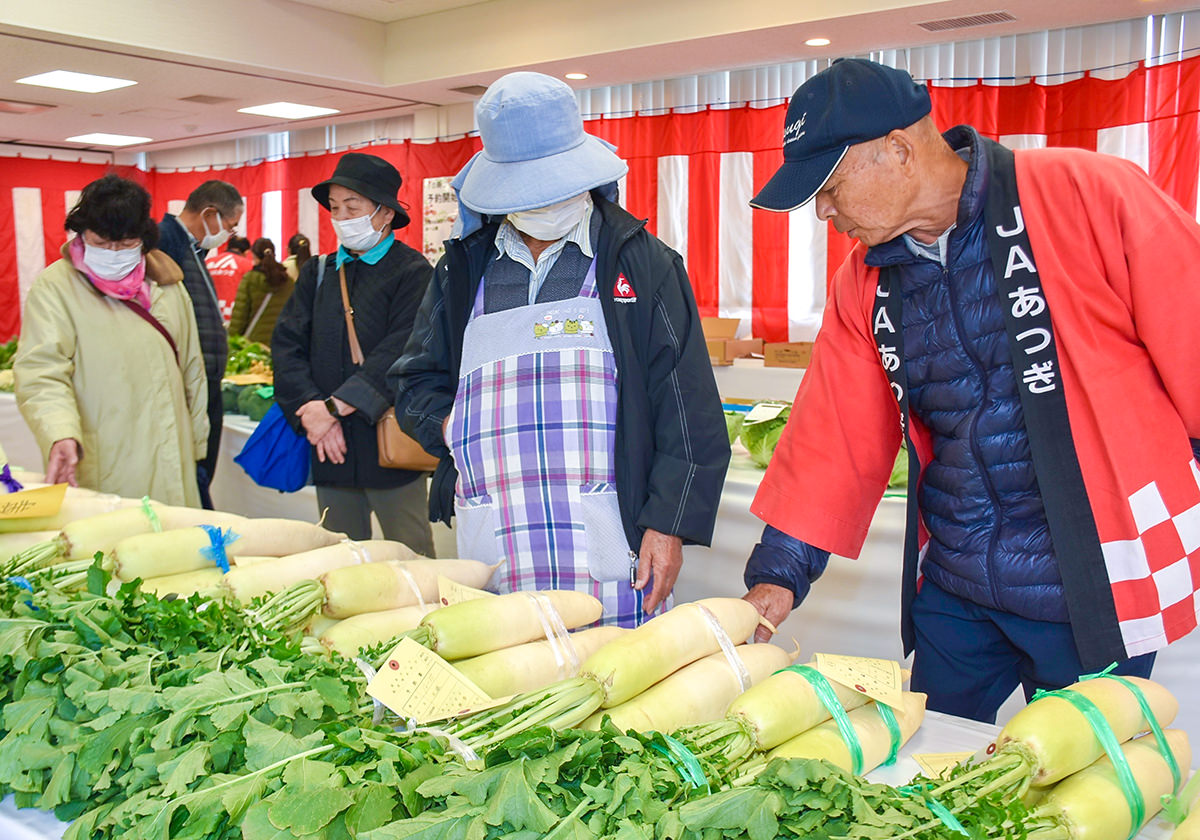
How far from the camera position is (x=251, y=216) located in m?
11.0

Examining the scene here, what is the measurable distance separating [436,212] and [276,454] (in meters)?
5.83

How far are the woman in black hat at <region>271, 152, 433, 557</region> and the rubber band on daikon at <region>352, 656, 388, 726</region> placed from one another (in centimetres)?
188

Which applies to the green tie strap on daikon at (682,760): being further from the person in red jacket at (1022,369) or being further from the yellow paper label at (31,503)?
the yellow paper label at (31,503)

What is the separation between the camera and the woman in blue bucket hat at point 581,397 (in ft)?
6.48

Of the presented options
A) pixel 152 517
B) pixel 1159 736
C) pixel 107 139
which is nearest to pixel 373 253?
pixel 152 517

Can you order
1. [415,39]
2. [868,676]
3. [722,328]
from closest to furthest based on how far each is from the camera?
[868,676] → [722,328] → [415,39]

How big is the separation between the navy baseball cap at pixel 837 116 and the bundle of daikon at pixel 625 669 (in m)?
0.62

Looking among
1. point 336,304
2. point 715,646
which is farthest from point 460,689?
point 336,304

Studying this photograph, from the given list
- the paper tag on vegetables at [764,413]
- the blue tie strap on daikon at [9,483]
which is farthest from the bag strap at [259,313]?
the blue tie strap on daikon at [9,483]

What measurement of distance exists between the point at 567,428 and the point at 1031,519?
86 cm

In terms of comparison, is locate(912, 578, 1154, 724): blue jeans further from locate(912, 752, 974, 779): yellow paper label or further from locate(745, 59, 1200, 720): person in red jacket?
locate(912, 752, 974, 779): yellow paper label

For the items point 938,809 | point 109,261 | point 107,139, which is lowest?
point 938,809

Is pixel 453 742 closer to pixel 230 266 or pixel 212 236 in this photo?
pixel 212 236

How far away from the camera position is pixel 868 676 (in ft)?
4.26
